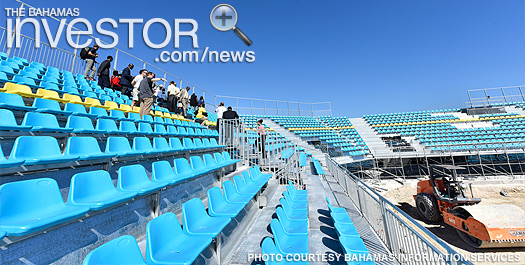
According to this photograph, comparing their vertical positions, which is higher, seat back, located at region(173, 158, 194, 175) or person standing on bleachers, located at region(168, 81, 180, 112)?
person standing on bleachers, located at region(168, 81, 180, 112)

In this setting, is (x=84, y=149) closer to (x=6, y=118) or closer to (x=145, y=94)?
(x=6, y=118)

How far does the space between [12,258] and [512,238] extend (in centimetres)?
796

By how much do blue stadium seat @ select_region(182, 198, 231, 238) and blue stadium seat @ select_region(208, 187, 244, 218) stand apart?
0.09 metres

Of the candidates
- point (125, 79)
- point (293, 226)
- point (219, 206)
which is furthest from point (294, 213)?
point (125, 79)

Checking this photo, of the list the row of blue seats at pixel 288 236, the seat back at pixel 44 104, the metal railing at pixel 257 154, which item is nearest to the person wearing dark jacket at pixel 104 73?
the seat back at pixel 44 104

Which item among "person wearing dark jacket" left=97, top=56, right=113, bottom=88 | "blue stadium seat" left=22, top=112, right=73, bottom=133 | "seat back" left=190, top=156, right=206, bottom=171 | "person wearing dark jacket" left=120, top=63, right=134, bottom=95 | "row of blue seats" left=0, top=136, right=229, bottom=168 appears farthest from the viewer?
→ "person wearing dark jacket" left=120, top=63, right=134, bottom=95

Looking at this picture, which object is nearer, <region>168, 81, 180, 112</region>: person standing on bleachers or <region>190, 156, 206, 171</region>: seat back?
<region>190, 156, 206, 171</region>: seat back

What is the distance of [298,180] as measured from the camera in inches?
214

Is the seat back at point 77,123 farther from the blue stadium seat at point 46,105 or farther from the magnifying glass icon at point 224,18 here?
the magnifying glass icon at point 224,18

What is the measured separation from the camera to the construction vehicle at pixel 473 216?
4.71 metres

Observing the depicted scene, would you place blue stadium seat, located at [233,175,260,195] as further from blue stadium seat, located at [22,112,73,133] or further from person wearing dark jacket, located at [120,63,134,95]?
person wearing dark jacket, located at [120,63,134,95]

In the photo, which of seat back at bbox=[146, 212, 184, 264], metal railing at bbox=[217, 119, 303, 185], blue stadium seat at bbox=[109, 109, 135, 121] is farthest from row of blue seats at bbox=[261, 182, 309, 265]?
blue stadium seat at bbox=[109, 109, 135, 121]

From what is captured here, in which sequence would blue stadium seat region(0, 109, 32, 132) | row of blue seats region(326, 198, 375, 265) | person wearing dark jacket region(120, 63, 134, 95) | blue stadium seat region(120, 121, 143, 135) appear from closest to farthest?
1. row of blue seats region(326, 198, 375, 265)
2. blue stadium seat region(0, 109, 32, 132)
3. blue stadium seat region(120, 121, 143, 135)
4. person wearing dark jacket region(120, 63, 134, 95)

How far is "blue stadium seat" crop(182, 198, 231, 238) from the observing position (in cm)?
175
